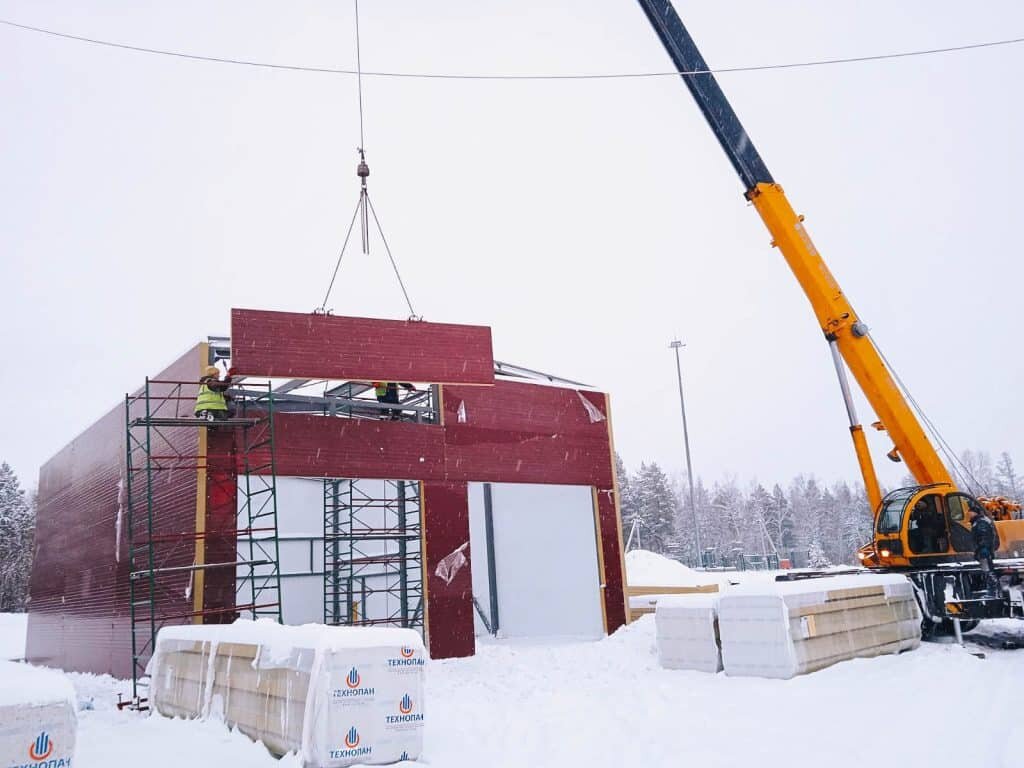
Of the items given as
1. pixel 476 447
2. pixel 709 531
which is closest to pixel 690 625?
pixel 476 447

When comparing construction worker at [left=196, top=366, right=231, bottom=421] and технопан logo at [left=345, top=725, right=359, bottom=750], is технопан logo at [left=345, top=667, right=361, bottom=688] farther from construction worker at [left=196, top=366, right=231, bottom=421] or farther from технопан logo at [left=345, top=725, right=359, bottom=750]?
construction worker at [left=196, top=366, right=231, bottom=421]

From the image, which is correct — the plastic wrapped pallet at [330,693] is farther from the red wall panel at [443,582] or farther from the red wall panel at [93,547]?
the red wall panel at [443,582]

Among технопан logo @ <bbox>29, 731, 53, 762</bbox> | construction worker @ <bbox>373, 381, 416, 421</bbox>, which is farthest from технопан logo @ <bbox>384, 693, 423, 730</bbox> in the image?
construction worker @ <bbox>373, 381, 416, 421</bbox>

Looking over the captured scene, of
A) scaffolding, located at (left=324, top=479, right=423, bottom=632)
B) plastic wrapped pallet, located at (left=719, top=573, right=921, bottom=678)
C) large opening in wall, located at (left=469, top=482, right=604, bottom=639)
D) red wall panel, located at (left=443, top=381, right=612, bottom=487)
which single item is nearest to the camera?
plastic wrapped pallet, located at (left=719, top=573, right=921, bottom=678)

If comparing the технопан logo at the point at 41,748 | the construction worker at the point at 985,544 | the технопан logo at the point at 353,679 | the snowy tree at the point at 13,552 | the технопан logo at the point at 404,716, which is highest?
the snowy tree at the point at 13,552

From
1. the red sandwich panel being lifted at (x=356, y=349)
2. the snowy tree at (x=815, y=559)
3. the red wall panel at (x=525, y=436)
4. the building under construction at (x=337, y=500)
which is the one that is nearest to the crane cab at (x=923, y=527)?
the building under construction at (x=337, y=500)

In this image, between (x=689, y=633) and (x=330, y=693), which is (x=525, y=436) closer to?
(x=689, y=633)

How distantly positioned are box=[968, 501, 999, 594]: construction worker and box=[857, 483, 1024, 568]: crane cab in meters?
0.27

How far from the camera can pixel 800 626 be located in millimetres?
12305

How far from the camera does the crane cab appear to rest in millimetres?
16125

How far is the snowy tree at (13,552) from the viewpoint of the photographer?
50500 millimetres

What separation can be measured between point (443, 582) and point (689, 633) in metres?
6.10

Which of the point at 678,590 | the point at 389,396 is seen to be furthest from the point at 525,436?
the point at 678,590

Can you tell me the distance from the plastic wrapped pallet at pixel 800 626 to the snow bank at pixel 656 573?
19.0 metres
